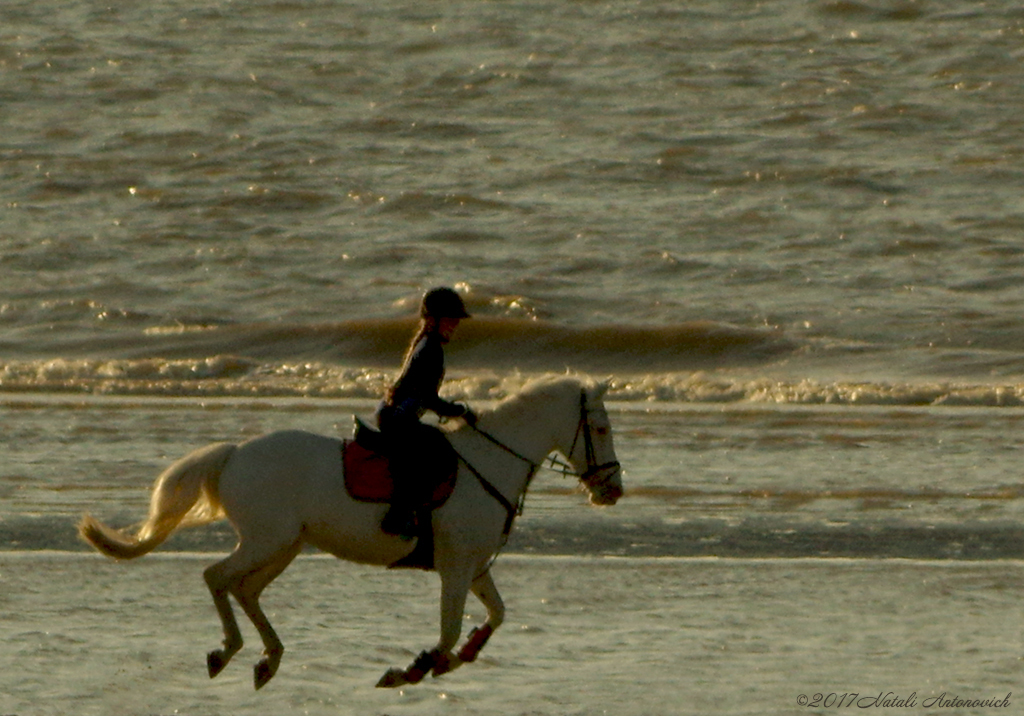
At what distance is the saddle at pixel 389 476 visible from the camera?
279 inches

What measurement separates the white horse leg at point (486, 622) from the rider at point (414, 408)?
447 millimetres

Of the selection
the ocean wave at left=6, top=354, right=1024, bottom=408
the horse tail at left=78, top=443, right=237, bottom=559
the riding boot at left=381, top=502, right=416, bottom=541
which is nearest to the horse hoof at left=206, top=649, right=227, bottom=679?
the horse tail at left=78, top=443, right=237, bottom=559

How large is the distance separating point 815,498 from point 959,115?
59.4 feet

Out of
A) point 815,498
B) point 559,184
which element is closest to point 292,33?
point 559,184

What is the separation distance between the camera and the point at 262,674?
6.93m

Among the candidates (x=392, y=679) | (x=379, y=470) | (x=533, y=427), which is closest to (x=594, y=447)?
(x=533, y=427)

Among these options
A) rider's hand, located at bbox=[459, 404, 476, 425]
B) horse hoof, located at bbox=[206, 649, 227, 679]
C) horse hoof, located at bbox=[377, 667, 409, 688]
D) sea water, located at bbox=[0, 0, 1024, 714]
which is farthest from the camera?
sea water, located at bbox=[0, 0, 1024, 714]

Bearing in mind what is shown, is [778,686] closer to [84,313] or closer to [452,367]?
[452,367]

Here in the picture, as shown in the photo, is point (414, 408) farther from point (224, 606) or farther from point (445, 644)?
point (224, 606)

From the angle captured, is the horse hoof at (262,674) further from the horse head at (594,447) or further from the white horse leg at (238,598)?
the horse head at (594,447)

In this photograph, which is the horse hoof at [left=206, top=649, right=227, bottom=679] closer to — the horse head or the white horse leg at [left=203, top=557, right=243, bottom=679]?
the white horse leg at [left=203, top=557, right=243, bottom=679]

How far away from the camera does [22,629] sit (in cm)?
796

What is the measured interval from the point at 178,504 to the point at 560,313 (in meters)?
14.4

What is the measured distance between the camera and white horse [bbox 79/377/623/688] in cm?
701
